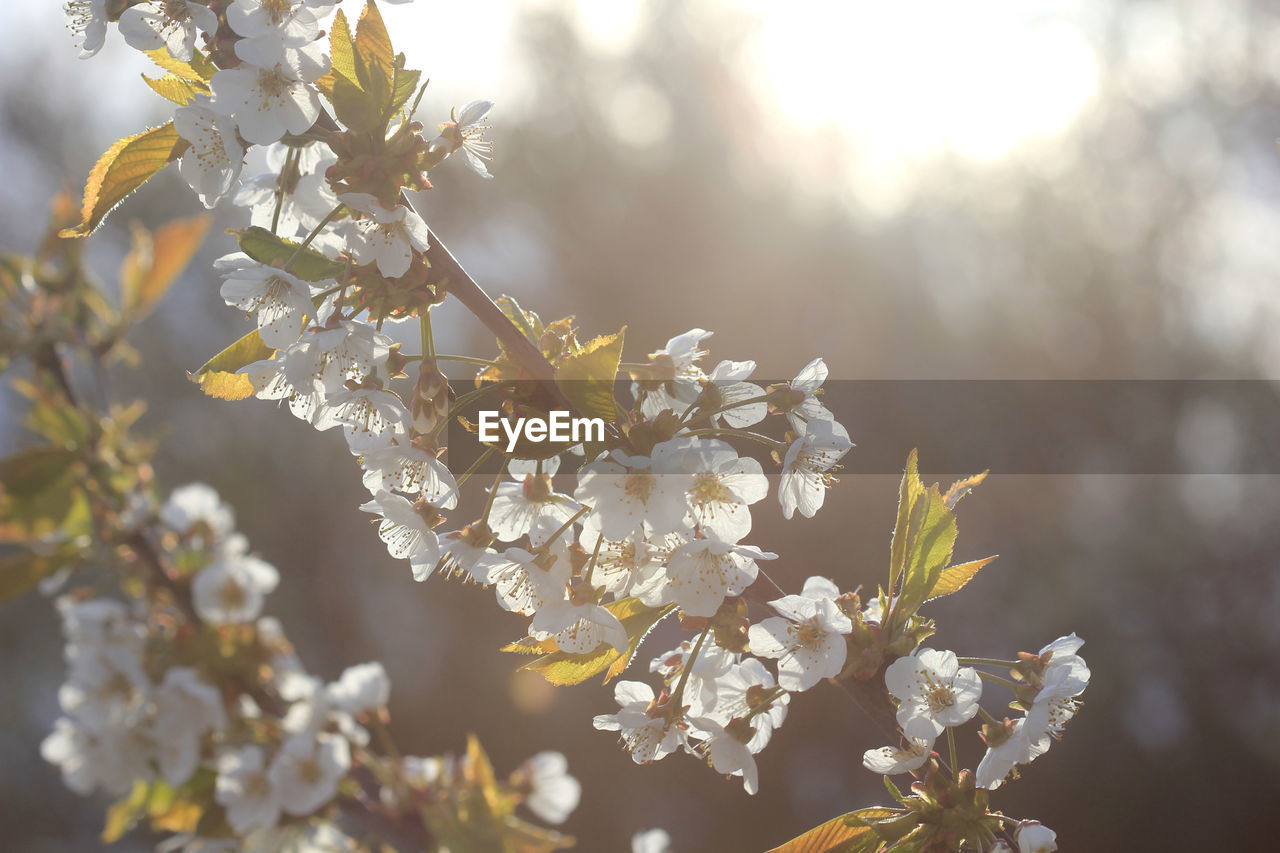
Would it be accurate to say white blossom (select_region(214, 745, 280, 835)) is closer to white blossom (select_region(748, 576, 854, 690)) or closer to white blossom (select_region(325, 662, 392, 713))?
white blossom (select_region(325, 662, 392, 713))

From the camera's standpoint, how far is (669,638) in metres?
5.58

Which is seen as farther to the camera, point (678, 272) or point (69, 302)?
point (678, 272)

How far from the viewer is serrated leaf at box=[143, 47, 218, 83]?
902 mm

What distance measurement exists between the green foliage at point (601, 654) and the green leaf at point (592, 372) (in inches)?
11.3

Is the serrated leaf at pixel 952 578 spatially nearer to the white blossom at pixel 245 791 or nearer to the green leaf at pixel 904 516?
the green leaf at pixel 904 516

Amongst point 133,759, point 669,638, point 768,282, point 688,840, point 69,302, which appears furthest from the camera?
point 768,282

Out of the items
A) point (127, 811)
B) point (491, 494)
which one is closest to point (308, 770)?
point (127, 811)

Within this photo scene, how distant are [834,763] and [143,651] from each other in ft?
20.8

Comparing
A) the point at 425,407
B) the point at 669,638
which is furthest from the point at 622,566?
the point at 669,638

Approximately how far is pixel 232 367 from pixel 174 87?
37cm

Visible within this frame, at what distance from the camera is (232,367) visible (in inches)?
37.1

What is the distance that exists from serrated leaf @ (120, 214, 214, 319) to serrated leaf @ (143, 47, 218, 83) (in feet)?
0.55

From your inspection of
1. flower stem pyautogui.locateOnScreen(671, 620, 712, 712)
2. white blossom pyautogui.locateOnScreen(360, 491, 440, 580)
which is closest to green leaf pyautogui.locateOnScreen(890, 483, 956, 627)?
flower stem pyautogui.locateOnScreen(671, 620, 712, 712)

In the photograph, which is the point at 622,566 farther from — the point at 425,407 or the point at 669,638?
the point at 669,638
